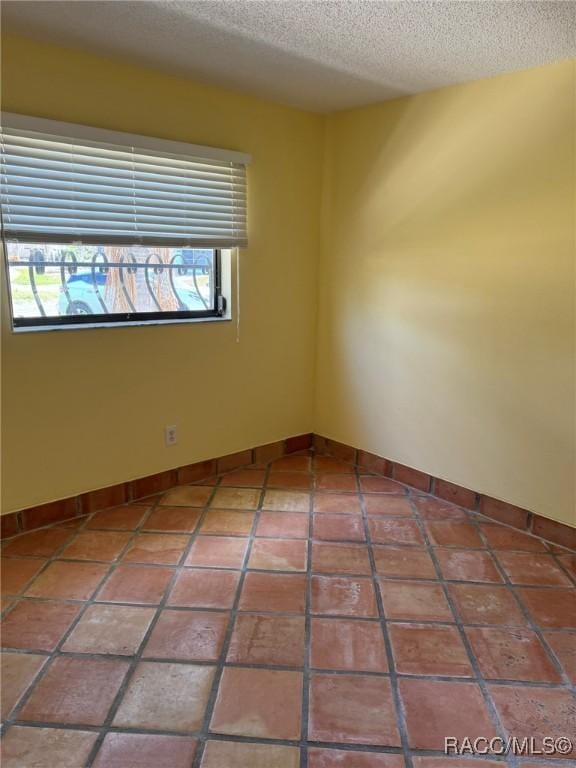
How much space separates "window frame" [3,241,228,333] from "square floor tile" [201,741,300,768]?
186 centimetres

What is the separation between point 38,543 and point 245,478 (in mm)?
1207

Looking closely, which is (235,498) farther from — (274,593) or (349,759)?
(349,759)

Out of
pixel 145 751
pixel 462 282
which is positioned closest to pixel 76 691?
pixel 145 751

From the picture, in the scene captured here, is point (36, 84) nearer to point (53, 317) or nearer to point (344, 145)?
point (53, 317)

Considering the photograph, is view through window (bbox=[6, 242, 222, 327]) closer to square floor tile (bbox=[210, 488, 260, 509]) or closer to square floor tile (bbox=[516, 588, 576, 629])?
square floor tile (bbox=[210, 488, 260, 509])

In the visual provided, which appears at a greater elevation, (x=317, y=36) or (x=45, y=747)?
(x=317, y=36)

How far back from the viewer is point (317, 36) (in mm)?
2041

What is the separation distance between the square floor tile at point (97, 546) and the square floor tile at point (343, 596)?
Answer: 93 centimetres

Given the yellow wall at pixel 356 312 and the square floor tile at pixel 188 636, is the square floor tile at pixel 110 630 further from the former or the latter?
the yellow wall at pixel 356 312

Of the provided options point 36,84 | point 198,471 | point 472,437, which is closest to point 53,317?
point 36,84

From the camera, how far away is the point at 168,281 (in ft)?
9.57

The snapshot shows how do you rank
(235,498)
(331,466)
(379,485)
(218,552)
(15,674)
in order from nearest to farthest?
1. (15,674)
2. (218,552)
3. (235,498)
4. (379,485)
5. (331,466)

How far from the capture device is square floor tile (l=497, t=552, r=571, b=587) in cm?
226

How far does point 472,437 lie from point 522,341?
0.58 m
